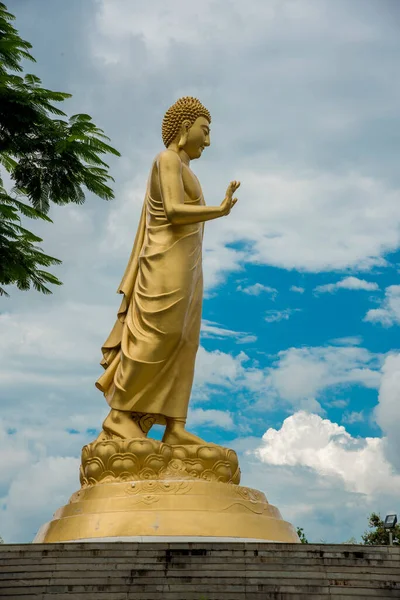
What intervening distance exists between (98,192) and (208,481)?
3942 millimetres

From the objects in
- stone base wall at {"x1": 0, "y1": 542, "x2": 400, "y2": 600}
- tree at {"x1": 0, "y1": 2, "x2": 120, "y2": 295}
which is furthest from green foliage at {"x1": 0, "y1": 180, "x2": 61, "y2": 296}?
stone base wall at {"x1": 0, "y1": 542, "x2": 400, "y2": 600}

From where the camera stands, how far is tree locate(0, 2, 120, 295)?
11.1 m

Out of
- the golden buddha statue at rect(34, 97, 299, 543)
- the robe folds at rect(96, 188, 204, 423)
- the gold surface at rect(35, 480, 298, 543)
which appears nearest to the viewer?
the gold surface at rect(35, 480, 298, 543)

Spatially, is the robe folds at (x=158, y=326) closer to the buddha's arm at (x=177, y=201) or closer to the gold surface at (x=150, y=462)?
the buddha's arm at (x=177, y=201)

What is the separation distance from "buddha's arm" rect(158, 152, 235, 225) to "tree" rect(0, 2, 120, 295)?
2.61 feet

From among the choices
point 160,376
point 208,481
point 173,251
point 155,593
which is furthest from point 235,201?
point 155,593

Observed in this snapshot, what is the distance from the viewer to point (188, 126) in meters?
12.7

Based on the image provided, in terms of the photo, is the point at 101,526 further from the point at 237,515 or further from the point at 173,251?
the point at 173,251

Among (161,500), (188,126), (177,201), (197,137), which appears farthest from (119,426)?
(188,126)

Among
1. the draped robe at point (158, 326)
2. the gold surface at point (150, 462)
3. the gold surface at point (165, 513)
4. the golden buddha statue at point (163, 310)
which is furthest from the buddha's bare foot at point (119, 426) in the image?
the gold surface at point (165, 513)

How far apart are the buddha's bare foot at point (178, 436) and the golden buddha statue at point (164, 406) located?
0.01 metres

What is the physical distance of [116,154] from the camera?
38.4ft

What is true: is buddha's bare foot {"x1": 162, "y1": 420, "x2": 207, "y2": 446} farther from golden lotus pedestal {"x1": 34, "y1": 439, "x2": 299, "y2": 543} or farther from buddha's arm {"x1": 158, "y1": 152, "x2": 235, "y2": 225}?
buddha's arm {"x1": 158, "y1": 152, "x2": 235, "y2": 225}

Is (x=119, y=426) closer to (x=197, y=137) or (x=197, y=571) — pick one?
(x=197, y=571)
